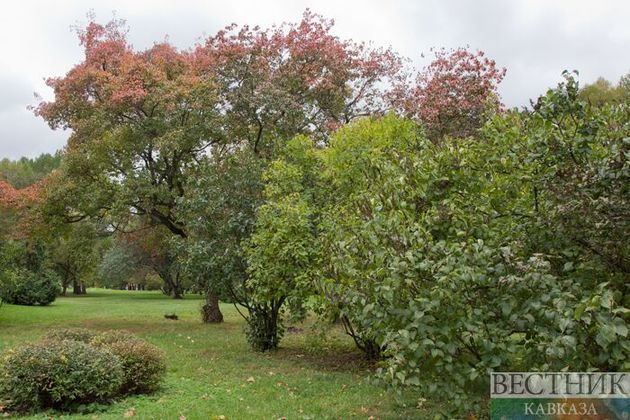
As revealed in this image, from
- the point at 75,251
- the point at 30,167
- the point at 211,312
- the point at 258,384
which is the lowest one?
the point at 258,384

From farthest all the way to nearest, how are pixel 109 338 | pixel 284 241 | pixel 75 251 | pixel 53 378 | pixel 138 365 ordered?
pixel 75 251 → pixel 284 241 → pixel 109 338 → pixel 138 365 → pixel 53 378

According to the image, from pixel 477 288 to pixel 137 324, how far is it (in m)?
14.6

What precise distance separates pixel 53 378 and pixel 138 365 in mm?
988

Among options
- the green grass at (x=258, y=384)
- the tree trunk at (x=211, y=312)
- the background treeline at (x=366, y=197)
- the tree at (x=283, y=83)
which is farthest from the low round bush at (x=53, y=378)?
the tree trunk at (x=211, y=312)

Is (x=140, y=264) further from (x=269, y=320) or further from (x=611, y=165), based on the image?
(x=611, y=165)

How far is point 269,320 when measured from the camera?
10742 millimetres

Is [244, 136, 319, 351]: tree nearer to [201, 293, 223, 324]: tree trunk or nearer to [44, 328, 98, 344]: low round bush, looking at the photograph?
[44, 328, 98, 344]: low round bush

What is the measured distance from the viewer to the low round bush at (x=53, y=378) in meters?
5.72

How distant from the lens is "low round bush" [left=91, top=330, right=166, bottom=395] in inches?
254

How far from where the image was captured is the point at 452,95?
585 inches

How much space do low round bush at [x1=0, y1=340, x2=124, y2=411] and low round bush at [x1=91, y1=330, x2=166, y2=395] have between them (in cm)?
37

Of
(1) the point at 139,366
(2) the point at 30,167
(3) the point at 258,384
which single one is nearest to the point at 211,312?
(3) the point at 258,384

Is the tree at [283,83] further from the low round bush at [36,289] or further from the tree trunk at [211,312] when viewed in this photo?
the low round bush at [36,289]

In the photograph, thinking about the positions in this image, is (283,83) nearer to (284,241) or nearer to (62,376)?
(284,241)
